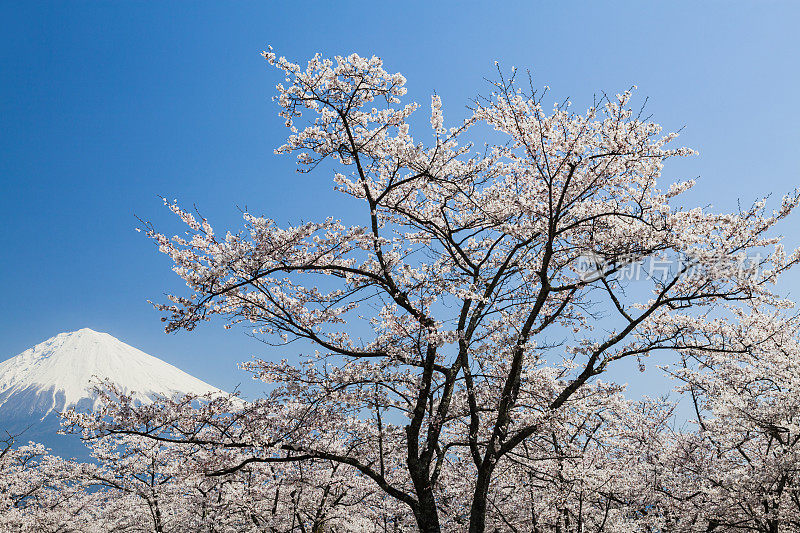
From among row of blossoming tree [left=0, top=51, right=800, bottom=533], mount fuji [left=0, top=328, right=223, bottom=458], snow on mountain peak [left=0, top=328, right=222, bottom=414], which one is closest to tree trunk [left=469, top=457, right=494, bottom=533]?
row of blossoming tree [left=0, top=51, right=800, bottom=533]

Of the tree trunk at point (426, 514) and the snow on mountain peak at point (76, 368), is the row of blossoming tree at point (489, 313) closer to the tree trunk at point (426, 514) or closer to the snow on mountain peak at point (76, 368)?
the tree trunk at point (426, 514)

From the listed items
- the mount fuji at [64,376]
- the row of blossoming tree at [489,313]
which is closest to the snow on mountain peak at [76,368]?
the mount fuji at [64,376]

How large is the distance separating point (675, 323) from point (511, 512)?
297 inches

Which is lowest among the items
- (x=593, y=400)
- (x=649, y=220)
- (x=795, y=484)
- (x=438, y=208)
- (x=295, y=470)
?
(x=295, y=470)

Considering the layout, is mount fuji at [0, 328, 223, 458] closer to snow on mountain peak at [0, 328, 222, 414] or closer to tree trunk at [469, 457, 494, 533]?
snow on mountain peak at [0, 328, 222, 414]

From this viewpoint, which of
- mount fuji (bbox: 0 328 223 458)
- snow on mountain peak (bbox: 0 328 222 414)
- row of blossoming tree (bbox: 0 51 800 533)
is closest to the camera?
row of blossoming tree (bbox: 0 51 800 533)

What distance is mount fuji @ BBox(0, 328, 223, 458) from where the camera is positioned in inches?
5591

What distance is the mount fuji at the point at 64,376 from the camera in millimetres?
142000

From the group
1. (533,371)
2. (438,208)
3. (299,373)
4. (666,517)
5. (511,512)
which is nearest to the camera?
(299,373)

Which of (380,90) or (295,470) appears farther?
(295,470)

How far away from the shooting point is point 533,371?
10.1m

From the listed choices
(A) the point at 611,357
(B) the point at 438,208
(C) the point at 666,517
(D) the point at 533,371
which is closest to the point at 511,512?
(C) the point at 666,517

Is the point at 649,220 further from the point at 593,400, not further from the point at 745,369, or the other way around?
the point at 745,369

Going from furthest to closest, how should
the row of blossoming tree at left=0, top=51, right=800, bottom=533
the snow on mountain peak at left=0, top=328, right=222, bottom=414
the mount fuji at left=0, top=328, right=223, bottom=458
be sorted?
the mount fuji at left=0, top=328, right=223, bottom=458 → the snow on mountain peak at left=0, top=328, right=222, bottom=414 → the row of blossoming tree at left=0, top=51, right=800, bottom=533
